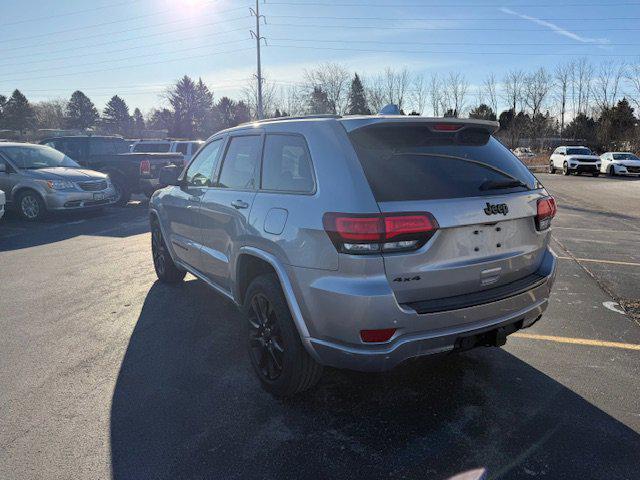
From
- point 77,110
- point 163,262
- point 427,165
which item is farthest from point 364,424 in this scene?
point 77,110

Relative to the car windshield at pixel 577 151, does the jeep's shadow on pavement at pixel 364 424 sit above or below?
below

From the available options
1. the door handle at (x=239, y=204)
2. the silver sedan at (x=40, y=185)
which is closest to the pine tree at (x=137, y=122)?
the silver sedan at (x=40, y=185)

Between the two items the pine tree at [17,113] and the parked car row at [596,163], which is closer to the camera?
the parked car row at [596,163]

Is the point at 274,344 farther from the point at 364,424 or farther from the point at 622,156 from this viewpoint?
the point at 622,156

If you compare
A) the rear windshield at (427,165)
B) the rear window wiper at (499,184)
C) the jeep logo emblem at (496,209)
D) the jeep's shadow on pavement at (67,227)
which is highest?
the rear windshield at (427,165)

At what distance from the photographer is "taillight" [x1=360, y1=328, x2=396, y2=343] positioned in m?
2.49

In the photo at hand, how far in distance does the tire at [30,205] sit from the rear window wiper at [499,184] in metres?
10.6

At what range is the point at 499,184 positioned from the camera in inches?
116

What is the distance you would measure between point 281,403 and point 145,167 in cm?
1145

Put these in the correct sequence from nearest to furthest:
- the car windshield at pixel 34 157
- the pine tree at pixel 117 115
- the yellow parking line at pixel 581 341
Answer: the yellow parking line at pixel 581 341 → the car windshield at pixel 34 157 → the pine tree at pixel 117 115

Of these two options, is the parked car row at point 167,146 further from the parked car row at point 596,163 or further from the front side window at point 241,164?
the parked car row at point 596,163

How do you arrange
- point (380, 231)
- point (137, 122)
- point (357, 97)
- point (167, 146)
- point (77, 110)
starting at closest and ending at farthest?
point (380, 231)
point (167, 146)
point (357, 97)
point (77, 110)
point (137, 122)

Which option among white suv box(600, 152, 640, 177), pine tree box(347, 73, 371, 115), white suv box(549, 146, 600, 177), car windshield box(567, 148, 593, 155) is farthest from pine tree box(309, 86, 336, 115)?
white suv box(600, 152, 640, 177)

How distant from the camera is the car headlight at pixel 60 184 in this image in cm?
1055
